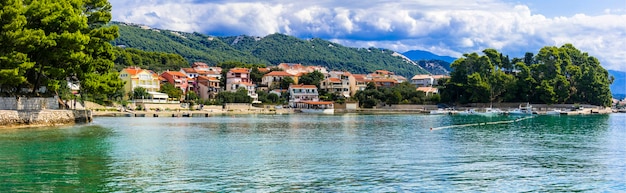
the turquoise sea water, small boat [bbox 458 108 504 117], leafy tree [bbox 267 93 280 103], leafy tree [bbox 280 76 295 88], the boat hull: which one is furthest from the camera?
leafy tree [bbox 280 76 295 88]

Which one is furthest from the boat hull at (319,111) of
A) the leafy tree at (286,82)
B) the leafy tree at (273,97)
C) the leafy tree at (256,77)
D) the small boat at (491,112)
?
the leafy tree at (256,77)

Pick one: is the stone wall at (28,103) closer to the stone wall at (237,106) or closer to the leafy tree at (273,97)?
the stone wall at (237,106)

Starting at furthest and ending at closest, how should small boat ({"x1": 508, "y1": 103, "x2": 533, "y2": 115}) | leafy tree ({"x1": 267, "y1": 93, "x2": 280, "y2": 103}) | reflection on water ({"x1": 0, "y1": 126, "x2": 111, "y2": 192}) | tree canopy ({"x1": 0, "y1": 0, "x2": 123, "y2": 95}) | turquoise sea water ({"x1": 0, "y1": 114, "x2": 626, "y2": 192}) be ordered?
leafy tree ({"x1": 267, "y1": 93, "x2": 280, "y2": 103})
small boat ({"x1": 508, "y1": 103, "x2": 533, "y2": 115})
tree canopy ({"x1": 0, "y1": 0, "x2": 123, "y2": 95})
turquoise sea water ({"x1": 0, "y1": 114, "x2": 626, "y2": 192})
reflection on water ({"x1": 0, "y1": 126, "x2": 111, "y2": 192})

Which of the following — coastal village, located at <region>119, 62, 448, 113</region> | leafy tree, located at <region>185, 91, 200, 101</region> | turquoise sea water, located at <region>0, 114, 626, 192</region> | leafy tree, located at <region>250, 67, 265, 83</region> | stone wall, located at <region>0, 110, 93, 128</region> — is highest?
leafy tree, located at <region>250, 67, 265, 83</region>

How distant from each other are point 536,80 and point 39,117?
241 feet

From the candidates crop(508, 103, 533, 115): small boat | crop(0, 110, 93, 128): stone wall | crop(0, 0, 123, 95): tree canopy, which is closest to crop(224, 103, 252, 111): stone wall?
crop(508, 103, 533, 115): small boat

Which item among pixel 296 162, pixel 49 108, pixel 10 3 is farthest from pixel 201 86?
pixel 296 162

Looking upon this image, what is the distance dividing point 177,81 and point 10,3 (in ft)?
227

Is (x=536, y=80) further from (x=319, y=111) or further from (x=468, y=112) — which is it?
(x=319, y=111)

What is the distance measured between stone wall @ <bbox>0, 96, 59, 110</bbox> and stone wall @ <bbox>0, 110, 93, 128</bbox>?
0.95 meters

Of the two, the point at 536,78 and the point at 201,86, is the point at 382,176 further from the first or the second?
the point at 201,86

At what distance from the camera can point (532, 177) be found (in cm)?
1688

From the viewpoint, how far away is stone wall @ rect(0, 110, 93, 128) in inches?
1328

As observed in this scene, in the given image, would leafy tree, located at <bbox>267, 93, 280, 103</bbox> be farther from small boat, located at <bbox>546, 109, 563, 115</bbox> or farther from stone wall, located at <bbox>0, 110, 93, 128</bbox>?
stone wall, located at <bbox>0, 110, 93, 128</bbox>
